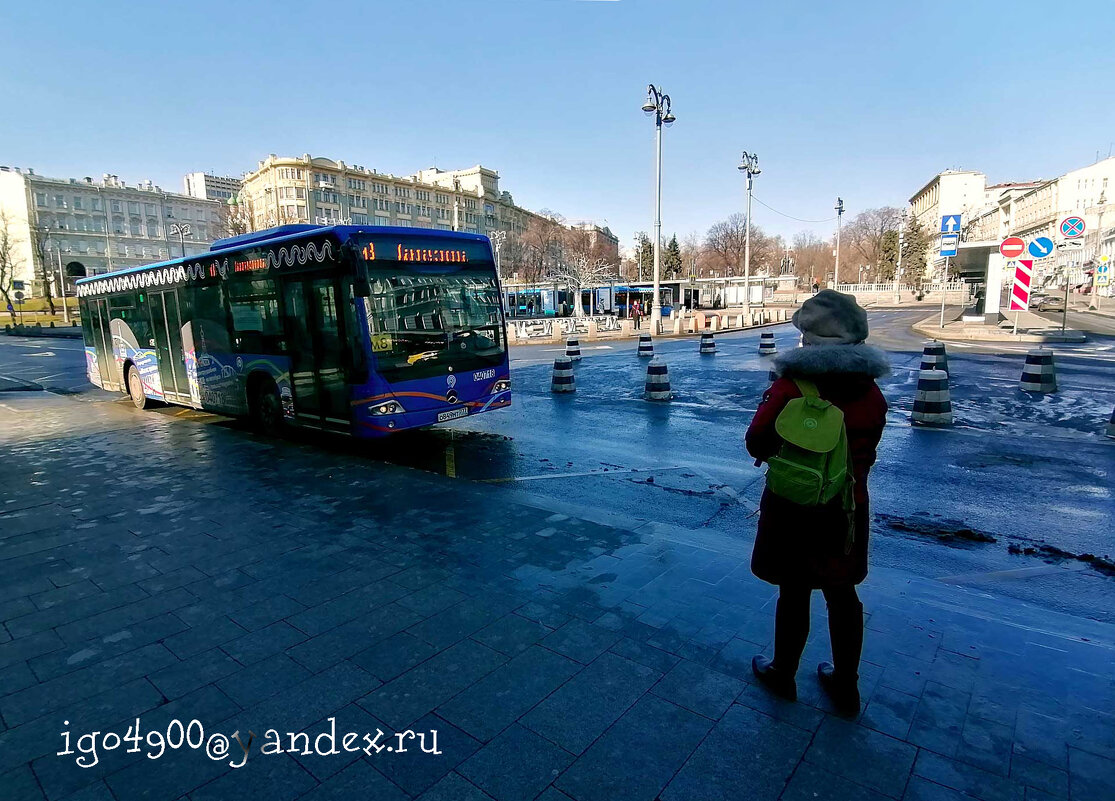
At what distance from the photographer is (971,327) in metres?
25.5

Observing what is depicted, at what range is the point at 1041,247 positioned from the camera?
1903 cm

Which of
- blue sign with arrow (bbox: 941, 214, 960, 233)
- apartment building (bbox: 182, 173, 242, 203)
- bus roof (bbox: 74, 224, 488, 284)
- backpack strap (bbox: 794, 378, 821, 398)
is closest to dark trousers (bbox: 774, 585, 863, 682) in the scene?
backpack strap (bbox: 794, 378, 821, 398)

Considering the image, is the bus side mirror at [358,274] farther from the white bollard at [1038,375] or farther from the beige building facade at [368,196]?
the beige building facade at [368,196]

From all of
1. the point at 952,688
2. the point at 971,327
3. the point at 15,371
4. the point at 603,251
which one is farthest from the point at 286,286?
the point at 603,251

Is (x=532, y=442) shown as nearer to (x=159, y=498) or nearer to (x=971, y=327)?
(x=159, y=498)

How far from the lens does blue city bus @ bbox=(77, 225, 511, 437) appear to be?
7844mm

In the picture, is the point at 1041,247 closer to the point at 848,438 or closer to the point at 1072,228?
the point at 1072,228

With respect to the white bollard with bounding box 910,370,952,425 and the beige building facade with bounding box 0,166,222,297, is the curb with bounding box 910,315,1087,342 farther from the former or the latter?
the beige building facade with bounding box 0,166,222,297

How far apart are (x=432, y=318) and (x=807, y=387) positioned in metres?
6.48

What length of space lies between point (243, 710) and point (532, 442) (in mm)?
6479

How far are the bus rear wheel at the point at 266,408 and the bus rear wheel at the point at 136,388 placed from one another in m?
5.15

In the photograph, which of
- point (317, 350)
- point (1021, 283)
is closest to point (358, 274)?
point (317, 350)

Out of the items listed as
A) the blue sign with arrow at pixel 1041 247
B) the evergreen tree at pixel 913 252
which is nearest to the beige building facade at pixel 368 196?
the evergreen tree at pixel 913 252

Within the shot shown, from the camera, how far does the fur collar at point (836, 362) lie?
8.66 ft
